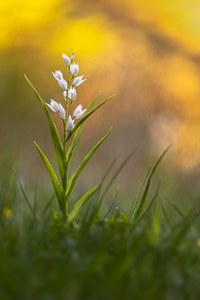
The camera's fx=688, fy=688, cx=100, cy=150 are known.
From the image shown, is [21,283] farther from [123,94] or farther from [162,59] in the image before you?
[162,59]

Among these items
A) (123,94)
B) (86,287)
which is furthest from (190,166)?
(86,287)

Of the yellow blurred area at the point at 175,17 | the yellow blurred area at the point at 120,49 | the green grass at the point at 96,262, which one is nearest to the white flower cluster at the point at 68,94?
the green grass at the point at 96,262

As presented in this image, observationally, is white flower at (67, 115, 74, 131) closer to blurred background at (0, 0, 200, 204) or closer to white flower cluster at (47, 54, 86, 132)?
A: white flower cluster at (47, 54, 86, 132)

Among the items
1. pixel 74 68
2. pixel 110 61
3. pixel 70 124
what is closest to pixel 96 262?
pixel 70 124

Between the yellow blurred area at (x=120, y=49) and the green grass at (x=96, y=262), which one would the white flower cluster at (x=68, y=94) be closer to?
the green grass at (x=96, y=262)

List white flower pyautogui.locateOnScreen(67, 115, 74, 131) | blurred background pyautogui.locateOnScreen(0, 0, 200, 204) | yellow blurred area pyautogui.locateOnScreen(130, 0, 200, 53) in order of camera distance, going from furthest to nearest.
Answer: yellow blurred area pyautogui.locateOnScreen(130, 0, 200, 53), blurred background pyautogui.locateOnScreen(0, 0, 200, 204), white flower pyautogui.locateOnScreen(67, 115, 74, 131)

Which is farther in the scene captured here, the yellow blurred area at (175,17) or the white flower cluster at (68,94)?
the yellow blurred area at (175,17)

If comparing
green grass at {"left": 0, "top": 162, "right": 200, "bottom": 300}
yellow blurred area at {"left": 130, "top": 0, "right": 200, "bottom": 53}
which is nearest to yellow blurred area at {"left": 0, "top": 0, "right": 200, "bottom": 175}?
yellow blurred area at {"left": 130, "top": 0, "right": 200, "bottom": 53}
